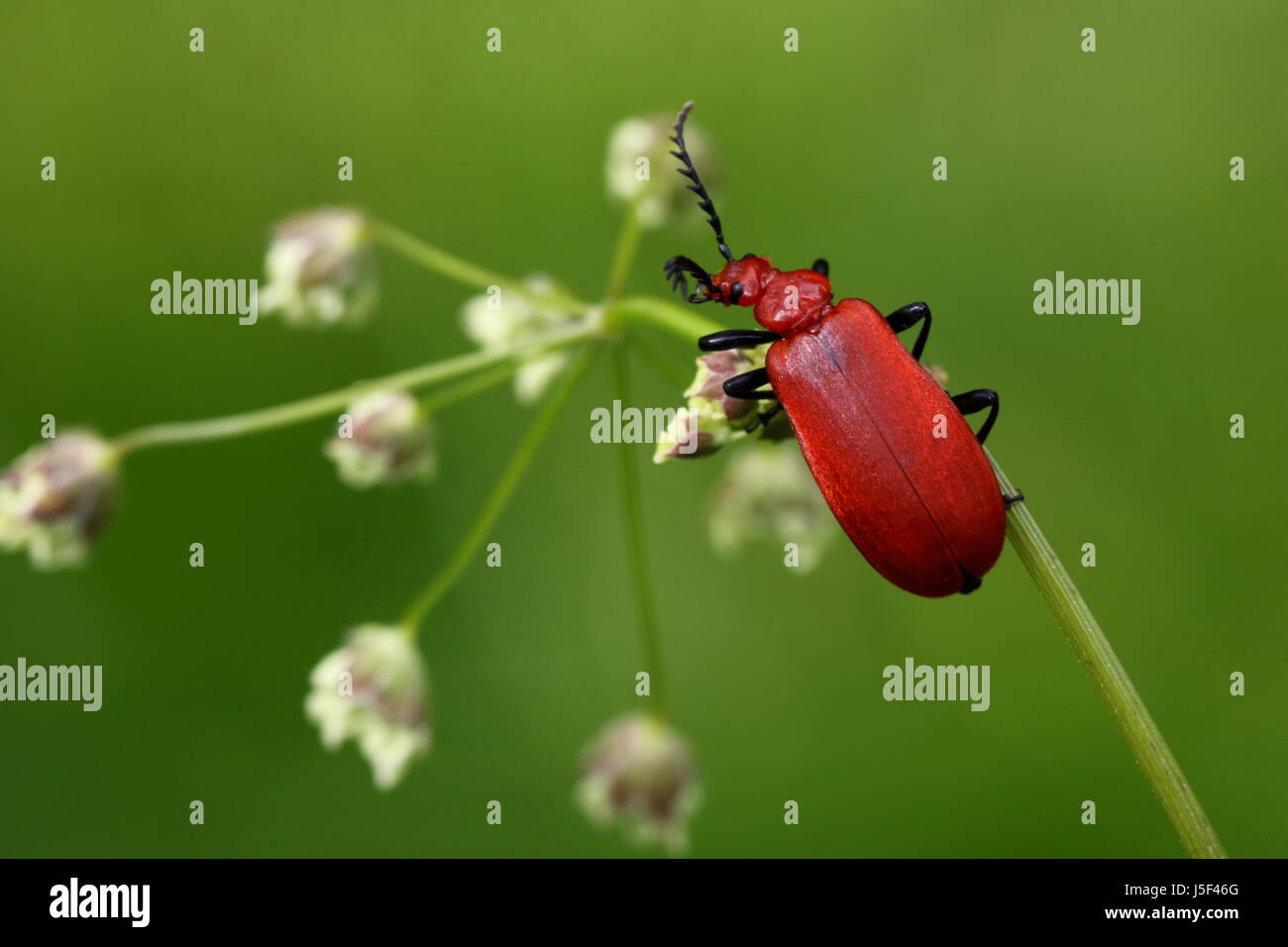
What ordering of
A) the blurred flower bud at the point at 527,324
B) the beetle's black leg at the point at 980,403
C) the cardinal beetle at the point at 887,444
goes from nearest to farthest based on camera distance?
the cardinal beetle at the point at 887,444, the beetle's black leg at the point at 980,403, the blurred flower bud at the point at 527,324

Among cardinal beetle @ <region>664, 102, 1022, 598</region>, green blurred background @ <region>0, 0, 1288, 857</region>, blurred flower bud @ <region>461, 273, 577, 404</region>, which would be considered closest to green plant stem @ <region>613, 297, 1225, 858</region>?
cardinal beetle @ <region>664, 102, 1022, 598</region>

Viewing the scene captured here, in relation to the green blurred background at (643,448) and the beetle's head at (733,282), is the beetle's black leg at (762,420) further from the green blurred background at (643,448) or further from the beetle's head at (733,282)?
the green blurred background at (643,448)

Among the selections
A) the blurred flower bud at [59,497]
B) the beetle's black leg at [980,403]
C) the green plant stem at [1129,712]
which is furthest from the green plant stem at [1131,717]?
the blurred flower bud at [59,497]

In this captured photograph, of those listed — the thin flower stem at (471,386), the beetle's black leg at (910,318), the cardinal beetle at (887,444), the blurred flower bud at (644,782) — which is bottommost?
the blurred flower bud at (644,782)

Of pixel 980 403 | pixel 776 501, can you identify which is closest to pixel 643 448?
pixel 776 501

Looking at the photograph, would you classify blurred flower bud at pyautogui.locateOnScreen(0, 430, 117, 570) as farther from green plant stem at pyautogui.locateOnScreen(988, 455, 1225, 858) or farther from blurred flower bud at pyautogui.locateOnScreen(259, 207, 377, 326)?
green plant stem at pyautogui.locateOnScreen(988, 455, 1225, 858)

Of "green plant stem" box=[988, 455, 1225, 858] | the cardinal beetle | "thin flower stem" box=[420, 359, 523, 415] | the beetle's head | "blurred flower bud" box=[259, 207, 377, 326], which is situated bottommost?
"green plant stem" box=[988, 455, 1225, 858]
